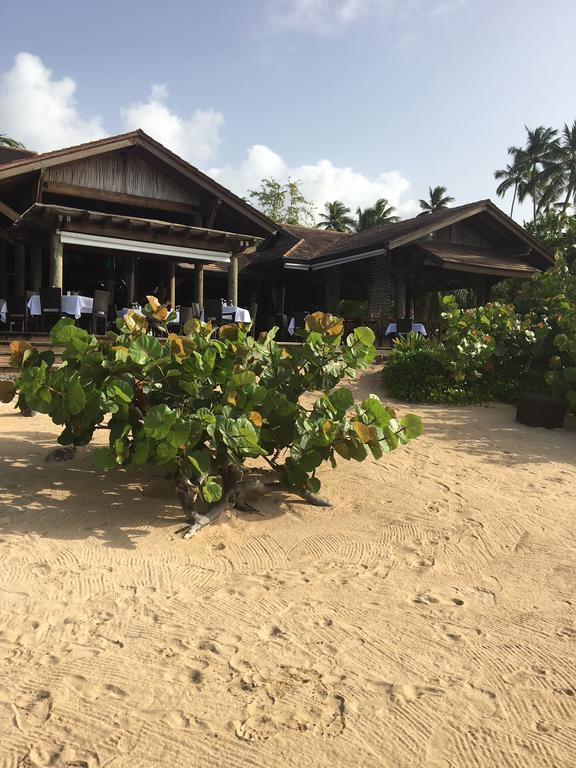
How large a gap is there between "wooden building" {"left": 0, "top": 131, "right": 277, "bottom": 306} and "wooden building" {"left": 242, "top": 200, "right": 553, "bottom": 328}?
9.22 ft

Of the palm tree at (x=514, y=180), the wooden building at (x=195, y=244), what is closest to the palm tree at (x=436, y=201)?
the palm tree at (x=514, y=180)

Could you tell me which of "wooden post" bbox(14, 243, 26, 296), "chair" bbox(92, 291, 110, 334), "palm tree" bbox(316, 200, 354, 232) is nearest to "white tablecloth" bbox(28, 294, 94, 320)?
"chair" bbox(92, 291, 110, 334)

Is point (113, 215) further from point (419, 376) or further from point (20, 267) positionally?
point (419, 376)

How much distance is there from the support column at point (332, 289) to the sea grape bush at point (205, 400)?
1371 cm

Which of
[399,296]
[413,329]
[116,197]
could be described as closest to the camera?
[116,197]

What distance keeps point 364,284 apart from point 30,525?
15348 millimetres

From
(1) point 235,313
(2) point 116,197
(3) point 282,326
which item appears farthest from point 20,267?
(3) point 282,326

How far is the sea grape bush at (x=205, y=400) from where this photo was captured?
4035 mm

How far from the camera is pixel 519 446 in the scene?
7.13 m

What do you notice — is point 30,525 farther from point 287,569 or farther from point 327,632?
point 327,632

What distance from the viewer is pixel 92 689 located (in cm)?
244

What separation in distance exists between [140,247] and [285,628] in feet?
37.4

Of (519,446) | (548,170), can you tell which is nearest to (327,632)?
(519,446)

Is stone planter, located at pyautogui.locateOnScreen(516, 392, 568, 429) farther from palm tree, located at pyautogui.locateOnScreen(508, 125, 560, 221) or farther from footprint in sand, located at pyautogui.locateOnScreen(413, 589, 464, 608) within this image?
palm tree, located at pyautogui.locateOnScreen(508, 125, 560, 221)
